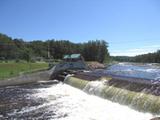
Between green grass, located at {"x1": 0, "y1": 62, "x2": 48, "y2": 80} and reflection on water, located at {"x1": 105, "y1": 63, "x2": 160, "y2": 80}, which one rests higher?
green grass, located at {"x1": 0, "y1": 62, "x2": 48, "y2": 80}

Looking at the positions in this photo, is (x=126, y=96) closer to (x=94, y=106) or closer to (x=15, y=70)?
(x=94, y=106)

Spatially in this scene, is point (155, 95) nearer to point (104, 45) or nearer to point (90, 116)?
point (90, 116)

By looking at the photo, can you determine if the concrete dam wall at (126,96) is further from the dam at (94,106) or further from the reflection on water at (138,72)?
the reflection on water at (138,72)

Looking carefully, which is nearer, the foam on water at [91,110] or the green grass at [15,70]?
the foam on water at [91,110]

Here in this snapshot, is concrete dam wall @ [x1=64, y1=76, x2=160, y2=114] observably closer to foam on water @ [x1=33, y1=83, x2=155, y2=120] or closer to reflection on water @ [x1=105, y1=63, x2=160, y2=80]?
foam on water @ [x1=33, y1=83, x2=155, y2=120]

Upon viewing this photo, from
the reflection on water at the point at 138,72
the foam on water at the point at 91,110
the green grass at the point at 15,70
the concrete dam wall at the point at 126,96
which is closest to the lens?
the foam on water at the point at 91,110

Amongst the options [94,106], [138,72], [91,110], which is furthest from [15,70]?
[91,110]

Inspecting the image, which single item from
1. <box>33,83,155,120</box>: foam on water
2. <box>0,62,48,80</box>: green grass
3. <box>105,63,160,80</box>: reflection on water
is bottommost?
<box>33,83,155,120</box>: foam on water

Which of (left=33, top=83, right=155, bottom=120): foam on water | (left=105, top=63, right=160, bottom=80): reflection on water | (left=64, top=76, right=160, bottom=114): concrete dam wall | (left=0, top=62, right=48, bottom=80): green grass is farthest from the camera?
(left=105, top=63, right=160, bottom=80): reflection on water

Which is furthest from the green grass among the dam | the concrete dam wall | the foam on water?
the foam on water

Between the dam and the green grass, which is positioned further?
the green grass

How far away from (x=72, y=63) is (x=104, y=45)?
55.6 m

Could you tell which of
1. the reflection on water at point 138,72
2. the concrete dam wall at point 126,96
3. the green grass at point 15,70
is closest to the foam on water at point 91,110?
the concrete dam wall at point 126,96

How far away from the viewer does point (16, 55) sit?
275 feet
